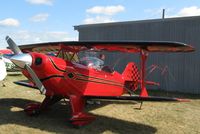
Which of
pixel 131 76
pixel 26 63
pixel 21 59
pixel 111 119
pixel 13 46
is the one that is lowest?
pixel 111 119

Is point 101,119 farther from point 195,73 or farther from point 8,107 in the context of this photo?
point 195,73

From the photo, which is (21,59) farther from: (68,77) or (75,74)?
(75,74)

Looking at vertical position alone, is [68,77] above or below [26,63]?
below

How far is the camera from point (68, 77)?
26.9ft

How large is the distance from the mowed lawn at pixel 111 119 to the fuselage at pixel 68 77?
92 cm

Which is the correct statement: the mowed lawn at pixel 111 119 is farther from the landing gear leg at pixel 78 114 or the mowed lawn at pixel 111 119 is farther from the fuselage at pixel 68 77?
the fuselage at pixel 68 77

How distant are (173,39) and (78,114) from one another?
9.39 meters

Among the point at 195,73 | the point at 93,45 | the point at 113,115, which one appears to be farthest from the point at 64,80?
the point at 195,73

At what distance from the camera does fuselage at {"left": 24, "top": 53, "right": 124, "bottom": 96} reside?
7781 millimetres

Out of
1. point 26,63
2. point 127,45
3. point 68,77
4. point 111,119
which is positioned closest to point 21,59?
point 26,63

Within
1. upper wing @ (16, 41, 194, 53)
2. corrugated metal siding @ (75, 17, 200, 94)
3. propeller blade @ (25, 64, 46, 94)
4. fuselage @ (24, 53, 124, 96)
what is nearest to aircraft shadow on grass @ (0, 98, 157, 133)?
fuselage @ (24, 53, 124, 96)

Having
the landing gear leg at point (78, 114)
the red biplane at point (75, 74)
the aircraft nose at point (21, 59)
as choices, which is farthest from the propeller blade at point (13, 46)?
the landing gear leg at point (78, 114)

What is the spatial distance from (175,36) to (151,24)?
158cm

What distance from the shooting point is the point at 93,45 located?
28.1 ft
